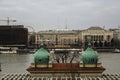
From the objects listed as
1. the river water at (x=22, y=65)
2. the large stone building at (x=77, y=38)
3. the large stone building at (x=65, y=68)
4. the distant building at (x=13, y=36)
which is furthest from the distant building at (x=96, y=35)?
the large stone building at (x=65, y=68)

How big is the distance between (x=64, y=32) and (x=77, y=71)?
474 ft

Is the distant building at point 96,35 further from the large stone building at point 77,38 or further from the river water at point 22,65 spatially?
the river water at point 22,65

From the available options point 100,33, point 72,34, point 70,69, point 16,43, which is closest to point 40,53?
point 70,69

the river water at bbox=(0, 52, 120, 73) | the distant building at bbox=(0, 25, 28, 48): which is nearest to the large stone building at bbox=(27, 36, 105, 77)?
the river water at bbox=(0, 52, 120, 73)

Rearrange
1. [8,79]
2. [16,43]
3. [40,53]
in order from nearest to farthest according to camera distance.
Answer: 1. [8,79]
2. [40,53]
3. [16,43]

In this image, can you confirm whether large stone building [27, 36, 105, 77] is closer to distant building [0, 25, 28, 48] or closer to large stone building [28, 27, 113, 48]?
large stone building [28, 27, 113, 48]

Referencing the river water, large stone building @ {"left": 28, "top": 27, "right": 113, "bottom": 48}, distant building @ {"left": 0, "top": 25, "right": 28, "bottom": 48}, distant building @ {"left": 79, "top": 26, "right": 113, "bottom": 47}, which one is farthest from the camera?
distant building @ {"left": 79, "top": 26, "right": 113, "bottom": 47}

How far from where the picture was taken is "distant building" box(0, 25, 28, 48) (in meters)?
131

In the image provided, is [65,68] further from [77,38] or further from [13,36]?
[77,38]

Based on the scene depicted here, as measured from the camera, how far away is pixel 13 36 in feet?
436

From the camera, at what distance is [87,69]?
24.9 m

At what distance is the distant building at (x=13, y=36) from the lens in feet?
430

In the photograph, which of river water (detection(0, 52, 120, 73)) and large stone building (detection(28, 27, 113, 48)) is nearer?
river water (detection(0, 52, 120, 73))

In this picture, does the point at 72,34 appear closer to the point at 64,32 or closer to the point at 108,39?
the point at 64,32
